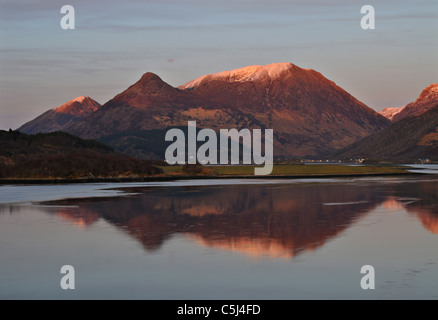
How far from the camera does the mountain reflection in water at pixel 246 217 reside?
103ft

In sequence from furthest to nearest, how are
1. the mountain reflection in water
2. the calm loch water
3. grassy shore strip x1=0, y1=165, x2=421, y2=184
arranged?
grassy shore strip x1=0, y1=165, x2=421, y2=184 → the mountain reflection in water → the calm loch water

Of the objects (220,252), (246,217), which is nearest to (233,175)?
(246,217)

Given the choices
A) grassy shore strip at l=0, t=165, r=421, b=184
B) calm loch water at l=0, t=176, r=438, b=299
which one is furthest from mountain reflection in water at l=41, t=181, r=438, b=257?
grassy shore strip at l=0, t=165, r=421, b=184

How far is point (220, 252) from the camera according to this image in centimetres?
2819

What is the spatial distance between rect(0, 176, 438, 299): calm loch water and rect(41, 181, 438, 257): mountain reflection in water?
0.26 feet

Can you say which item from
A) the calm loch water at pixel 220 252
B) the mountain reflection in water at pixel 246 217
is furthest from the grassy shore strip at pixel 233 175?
the calm loch water at pixel 220 252

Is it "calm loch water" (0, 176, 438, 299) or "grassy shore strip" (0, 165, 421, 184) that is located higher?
"grassy shore strip" (0, 165, 421, 184)

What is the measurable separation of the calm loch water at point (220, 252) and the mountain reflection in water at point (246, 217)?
8 centimetres

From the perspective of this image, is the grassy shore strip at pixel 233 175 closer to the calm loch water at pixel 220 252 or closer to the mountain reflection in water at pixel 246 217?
the mountain reflection in water at pixel 246 217

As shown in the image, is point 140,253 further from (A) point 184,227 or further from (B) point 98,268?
(A) point 184,227

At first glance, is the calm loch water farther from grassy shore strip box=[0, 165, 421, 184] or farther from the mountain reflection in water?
grassy shore strip box=[0, 165, 421, 184]

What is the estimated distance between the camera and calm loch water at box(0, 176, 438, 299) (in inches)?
816

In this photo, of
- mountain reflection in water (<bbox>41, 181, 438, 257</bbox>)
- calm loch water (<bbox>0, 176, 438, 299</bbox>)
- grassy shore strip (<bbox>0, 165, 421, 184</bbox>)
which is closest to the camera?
calm loch water (<bbox>0, 176, 438, 299</bbox>)
